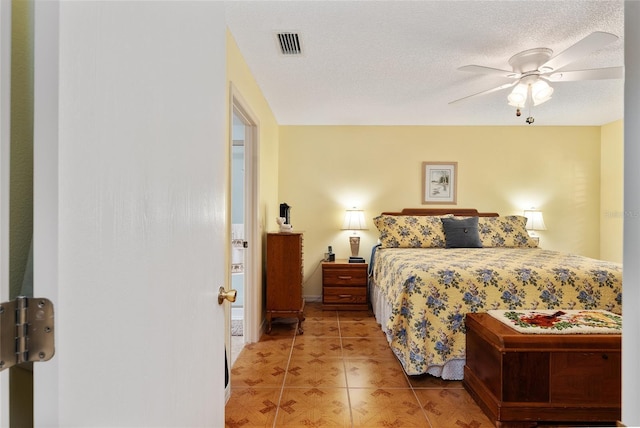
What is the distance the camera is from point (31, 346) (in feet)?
1.43

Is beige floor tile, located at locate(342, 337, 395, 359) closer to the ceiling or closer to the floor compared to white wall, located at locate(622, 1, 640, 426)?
closer to the floor

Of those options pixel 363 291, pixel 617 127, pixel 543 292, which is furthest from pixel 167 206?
pixel 617 127

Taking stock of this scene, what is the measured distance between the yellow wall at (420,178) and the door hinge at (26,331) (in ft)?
14.0

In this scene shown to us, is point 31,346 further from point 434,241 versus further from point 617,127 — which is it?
point 617,127

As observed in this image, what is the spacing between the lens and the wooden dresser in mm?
3369

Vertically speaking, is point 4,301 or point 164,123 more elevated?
→ point 164,123

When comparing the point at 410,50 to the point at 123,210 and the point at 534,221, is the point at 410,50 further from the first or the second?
the point at 534,221

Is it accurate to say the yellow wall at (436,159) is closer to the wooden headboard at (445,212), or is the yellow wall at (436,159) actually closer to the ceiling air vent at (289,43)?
the wooden headboard at (445,212)

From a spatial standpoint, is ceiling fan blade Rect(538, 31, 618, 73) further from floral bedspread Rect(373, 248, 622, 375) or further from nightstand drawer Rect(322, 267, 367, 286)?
nightstand drawer Rect(322, 267, 367, 286)

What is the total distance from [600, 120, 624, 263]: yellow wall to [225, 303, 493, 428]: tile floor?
356 centimetres

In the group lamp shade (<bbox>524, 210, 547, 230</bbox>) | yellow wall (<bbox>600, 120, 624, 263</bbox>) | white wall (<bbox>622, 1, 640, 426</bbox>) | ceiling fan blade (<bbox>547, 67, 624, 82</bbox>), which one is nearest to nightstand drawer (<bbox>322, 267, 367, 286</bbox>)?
lamp shade (<bbox>524, 210, 547, 230</bbox>)

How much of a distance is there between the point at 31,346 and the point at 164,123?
1.50 ft

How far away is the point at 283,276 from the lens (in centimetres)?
338

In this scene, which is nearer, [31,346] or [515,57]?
[31,346]
